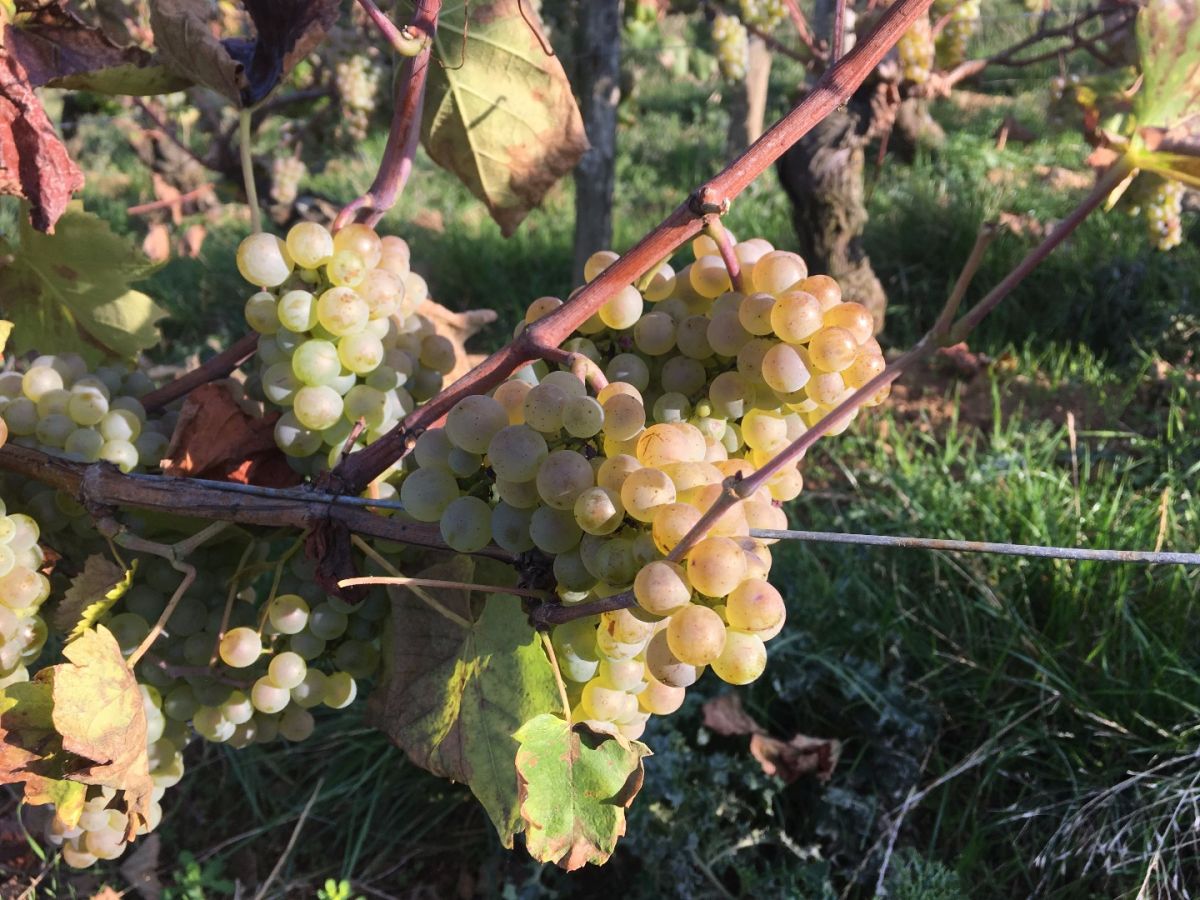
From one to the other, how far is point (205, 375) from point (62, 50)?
0.31 m

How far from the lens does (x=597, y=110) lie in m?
2.16

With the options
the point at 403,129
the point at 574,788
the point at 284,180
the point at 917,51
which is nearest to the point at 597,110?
the point at 917,51

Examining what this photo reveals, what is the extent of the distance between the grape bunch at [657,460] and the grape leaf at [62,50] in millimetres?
477

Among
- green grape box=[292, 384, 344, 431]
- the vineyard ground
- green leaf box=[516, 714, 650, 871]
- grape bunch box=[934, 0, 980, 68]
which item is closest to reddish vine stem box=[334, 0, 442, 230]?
green grape box=[292, 384, 344, 431]

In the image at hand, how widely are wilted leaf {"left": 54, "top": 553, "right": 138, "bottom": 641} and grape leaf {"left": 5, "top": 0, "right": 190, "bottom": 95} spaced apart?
17.2 inches

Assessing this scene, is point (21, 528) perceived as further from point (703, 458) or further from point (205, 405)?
point (703, 458)

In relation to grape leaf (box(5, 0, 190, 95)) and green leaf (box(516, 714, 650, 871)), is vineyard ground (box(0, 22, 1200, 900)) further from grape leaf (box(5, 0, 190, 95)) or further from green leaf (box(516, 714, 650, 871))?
grape leaf (box(5, 0, 190, 95))

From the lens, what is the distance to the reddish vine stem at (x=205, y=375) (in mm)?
848

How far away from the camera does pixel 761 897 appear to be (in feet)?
3.95

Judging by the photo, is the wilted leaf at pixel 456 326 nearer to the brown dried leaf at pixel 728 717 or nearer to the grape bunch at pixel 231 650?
the grape bunch at pixel 231 650

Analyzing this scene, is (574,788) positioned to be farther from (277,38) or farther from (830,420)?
(277,38)

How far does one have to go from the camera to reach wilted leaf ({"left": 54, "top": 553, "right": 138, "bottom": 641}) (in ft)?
2.32

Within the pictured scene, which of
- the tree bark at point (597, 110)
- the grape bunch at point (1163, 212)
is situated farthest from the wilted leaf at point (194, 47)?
the grape bunch at point (1163, 212)

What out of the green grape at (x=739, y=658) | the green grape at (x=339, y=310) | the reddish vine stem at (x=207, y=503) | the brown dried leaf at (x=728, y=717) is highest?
the green grape at (x=339, y=310)
